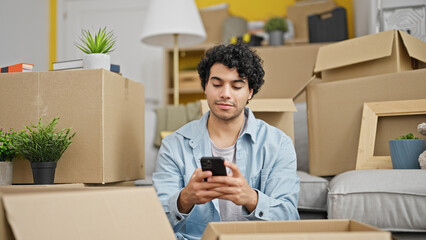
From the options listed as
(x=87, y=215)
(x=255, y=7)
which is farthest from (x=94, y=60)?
(x=255, y=7)

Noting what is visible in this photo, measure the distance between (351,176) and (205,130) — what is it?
48cm

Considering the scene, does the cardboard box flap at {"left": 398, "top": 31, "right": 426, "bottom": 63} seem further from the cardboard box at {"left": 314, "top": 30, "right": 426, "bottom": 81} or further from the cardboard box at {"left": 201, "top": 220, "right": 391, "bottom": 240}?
the cardboard box at {"left": 201, "top": 220, "right": 391, "bottom": 240}

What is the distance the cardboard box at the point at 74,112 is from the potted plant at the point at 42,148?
2.9 inches

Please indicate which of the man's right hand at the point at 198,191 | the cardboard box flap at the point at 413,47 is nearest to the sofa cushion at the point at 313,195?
the man's right hand at the point at 198,191

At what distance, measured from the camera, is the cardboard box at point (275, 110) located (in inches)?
68.1

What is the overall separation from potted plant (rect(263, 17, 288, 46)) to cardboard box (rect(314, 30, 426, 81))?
1.38m

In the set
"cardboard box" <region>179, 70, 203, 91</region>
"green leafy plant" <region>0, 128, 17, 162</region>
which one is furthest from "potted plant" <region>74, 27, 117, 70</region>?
"cardboard box" <region>179, 70, 203, 91</region>

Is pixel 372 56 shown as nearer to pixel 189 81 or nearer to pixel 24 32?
pixel 189 81

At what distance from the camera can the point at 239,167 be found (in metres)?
1.38

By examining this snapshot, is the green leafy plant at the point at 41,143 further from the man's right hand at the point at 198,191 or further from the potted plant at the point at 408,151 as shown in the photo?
the potted plant at the point at 408,151

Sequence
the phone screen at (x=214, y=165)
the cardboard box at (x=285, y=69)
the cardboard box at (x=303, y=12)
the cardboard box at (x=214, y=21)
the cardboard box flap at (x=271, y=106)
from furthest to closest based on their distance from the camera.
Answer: the cardboard box at (x=214, y=21) < the cardboard box at (x=303, y=12) < the cardboard box at (x=285, y=69) < the cardboard box flap at (x=271, y=106) < the phone screen at (x=214, y=165)

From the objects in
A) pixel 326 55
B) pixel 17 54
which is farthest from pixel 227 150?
pixel 17 54

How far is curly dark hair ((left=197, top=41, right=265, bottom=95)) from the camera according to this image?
1386mm

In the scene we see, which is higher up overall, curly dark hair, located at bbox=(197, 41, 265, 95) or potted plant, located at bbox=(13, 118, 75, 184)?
curly dark hair, located at bbox=(197, 41, 265, 95)
